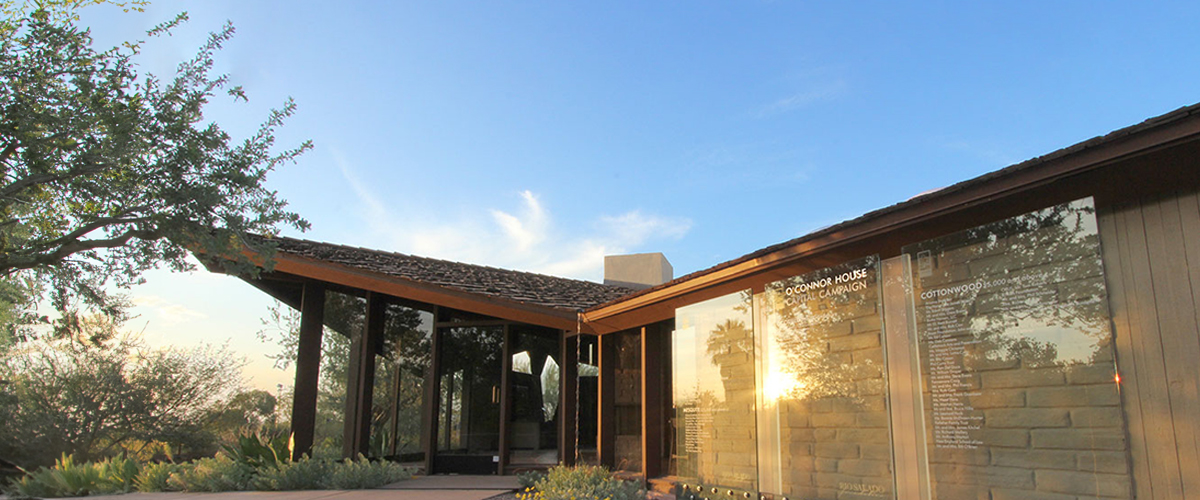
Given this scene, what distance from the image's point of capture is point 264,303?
44.4 feet

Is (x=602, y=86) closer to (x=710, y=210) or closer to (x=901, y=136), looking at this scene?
(x=710, y=210)

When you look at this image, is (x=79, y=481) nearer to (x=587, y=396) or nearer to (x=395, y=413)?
(x=395, y=413)

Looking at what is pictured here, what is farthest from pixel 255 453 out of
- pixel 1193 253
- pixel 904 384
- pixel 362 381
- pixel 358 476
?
pixel 1193 253

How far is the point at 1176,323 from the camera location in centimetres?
387

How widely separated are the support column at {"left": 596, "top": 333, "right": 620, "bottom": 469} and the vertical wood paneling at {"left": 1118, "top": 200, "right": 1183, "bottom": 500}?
6865mm

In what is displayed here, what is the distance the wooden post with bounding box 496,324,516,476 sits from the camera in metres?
10.8

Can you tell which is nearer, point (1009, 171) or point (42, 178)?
point (1009, 171)

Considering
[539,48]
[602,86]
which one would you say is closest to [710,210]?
[602,86]

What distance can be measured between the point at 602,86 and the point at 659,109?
1.08 m

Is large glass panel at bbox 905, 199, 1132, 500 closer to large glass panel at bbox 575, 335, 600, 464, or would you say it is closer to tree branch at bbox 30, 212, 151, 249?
large glass panel at bbox 575, 335, 600, 464

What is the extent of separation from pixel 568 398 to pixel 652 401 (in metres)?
1.70

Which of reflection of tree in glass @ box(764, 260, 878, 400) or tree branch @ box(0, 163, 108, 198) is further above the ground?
tree branch @ box(0, 163, 108, 198)

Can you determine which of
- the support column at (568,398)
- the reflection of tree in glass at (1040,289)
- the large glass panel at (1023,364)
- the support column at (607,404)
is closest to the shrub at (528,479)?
the support column at (607,404)

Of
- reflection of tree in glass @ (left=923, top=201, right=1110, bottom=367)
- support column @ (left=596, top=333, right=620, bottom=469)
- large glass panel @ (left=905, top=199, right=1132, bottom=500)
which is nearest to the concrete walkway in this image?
support column @ (left=596, top=333, right=620, bottom=469)
